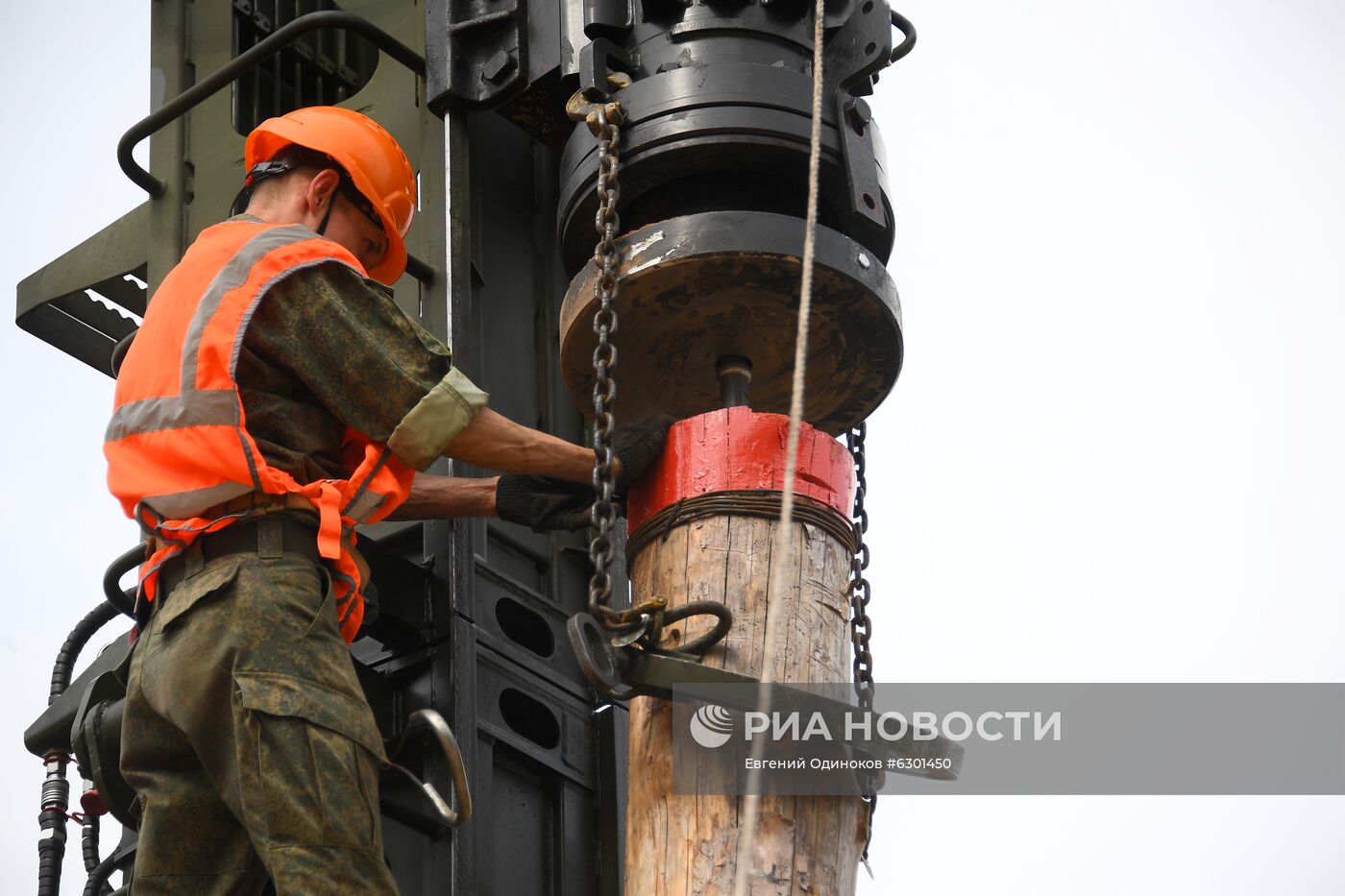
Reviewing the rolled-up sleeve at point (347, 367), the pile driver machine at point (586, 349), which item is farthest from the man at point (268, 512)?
the pile driver machine at point (586, 349)

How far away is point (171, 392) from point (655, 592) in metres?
1.30

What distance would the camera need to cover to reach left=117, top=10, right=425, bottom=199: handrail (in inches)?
275

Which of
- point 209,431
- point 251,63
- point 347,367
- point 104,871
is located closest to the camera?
point 209,431

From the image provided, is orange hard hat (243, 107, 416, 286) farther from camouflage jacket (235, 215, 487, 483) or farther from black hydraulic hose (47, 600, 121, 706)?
black hydraulic hose (47, 600, 121, 706)

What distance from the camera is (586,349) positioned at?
5945mm

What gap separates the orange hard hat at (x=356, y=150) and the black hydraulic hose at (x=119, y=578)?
1.26 metres

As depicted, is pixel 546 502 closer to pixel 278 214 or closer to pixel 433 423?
pixel 433 423

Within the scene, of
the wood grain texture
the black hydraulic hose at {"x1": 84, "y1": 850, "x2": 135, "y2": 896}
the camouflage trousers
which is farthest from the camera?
the black hydraulic hose at {"x1": 84, "y1": 850, "x2": 135, "y2": 896}

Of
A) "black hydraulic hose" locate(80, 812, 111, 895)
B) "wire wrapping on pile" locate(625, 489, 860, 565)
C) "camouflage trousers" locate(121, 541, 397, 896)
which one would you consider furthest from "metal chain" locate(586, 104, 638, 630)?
"black hydraulic hose" locate(80, 812, 111, 895)

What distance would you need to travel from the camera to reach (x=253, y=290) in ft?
17.2

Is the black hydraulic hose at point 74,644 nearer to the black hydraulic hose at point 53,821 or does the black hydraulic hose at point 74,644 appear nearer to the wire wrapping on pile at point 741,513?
the black hydraulic hose at point 53,821

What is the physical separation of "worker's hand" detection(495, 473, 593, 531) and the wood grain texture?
13.0 inches

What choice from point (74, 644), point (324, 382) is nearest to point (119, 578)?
point (74, 644)

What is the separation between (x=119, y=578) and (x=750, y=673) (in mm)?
2280
